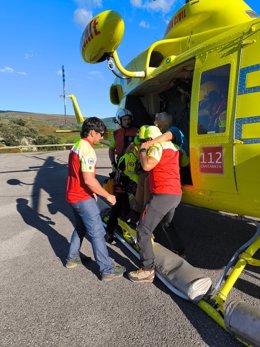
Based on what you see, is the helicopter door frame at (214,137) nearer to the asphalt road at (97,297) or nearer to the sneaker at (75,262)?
the asphalt road at (97,297)

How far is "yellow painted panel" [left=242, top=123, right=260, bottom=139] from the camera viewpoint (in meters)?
2.85

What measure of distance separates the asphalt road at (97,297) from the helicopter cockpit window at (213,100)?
68.3 inches

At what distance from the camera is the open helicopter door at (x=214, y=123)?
315 cm

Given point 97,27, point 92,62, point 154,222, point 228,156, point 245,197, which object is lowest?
point 154,222

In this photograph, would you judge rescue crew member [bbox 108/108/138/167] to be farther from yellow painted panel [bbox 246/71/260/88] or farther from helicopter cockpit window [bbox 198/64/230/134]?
yellow painted panel [bbox 246/71/260/88]

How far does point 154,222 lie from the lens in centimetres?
357

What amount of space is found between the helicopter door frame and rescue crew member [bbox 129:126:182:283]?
0.84 ft

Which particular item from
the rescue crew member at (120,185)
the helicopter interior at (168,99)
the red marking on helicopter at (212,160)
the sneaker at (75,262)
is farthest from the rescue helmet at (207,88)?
the sneaker at (75,262)

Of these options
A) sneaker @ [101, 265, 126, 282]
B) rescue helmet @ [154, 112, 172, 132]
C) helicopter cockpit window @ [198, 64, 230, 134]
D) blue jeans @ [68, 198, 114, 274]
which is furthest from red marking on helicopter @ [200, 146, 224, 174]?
sneaker @ [101, 265, 126, 282]

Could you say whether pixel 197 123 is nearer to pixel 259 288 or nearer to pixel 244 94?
pixel 244 94

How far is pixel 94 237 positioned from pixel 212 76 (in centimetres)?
220

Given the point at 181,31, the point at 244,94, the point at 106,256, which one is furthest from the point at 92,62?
the point at 106,256

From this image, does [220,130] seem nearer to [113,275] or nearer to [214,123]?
[214,123]

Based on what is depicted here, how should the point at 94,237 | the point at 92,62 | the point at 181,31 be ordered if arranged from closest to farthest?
the point at 94,237 → the point at 92,62 → the point at 181,31
